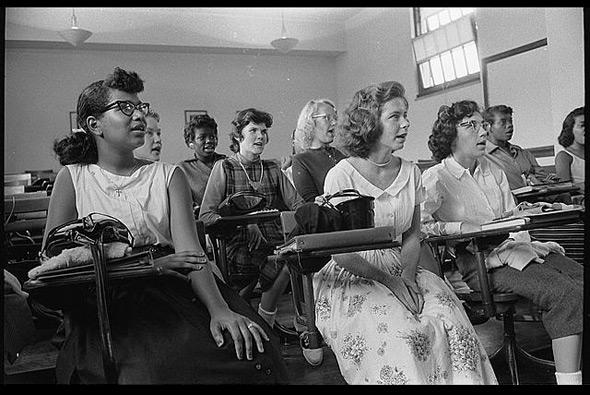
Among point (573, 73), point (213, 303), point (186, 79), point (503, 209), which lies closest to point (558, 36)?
point (573, 73)

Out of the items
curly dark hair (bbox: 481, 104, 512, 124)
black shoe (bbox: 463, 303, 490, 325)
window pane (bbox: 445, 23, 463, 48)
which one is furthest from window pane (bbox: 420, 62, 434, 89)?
black shoe (bbox: 463, 303, 490, 325)

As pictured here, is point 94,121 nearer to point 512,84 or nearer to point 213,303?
point 213,303

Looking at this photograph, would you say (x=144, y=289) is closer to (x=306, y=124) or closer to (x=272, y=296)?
(x=272, y=296)

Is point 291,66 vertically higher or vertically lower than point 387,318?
higher

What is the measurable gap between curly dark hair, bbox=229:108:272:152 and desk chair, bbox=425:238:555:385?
0.65m

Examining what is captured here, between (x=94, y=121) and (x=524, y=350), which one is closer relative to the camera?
(x=94, y=121)

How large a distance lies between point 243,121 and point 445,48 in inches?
25.9

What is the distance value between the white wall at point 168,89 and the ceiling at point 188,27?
0.10ft

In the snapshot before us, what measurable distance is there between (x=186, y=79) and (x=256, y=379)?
0.82 metres

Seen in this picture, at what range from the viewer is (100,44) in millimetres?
1767

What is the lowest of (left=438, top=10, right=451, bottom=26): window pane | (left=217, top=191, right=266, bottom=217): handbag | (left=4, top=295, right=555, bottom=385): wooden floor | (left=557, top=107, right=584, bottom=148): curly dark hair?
(left=4, top=295, right=555, bottom=385): wooden floor

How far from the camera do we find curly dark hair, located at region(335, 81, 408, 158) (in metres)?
1.93

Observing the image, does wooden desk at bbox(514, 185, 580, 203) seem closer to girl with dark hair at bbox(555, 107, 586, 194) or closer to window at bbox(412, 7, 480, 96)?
girl with dark hair at bbox(555, 107, 586, 194)

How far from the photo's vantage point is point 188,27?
6.04ft
